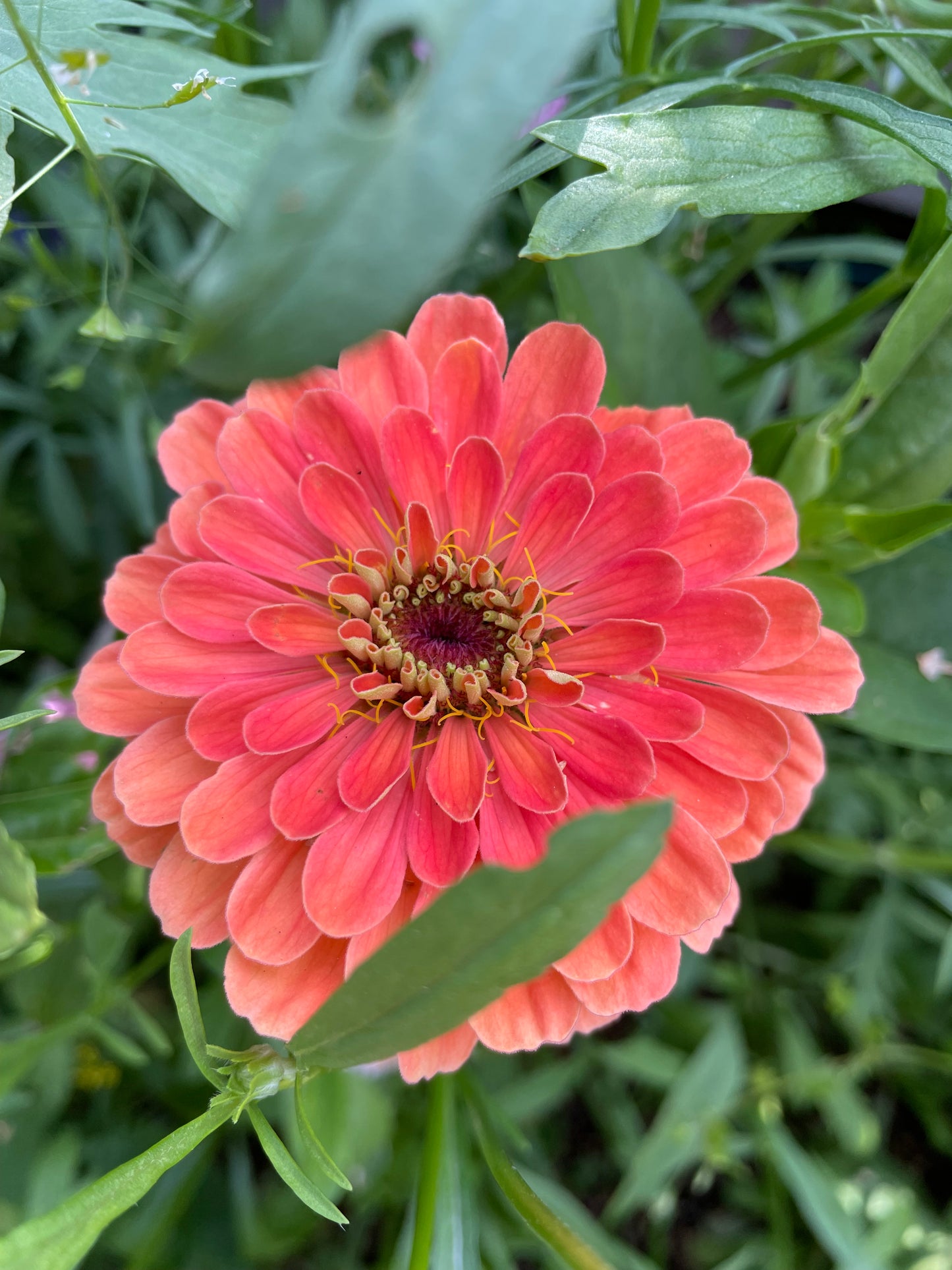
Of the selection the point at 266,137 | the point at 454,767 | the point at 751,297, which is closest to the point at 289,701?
the point at 454,767

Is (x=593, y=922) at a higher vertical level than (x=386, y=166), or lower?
lower

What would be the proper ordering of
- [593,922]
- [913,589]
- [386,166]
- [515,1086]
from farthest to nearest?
[515,1086]
[913,589]
[593,922]
[386,166]

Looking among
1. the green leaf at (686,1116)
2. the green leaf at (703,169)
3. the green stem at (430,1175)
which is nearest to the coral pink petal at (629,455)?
the green leaf at (703,169)

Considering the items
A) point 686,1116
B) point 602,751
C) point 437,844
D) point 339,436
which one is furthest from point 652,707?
point 686,1116

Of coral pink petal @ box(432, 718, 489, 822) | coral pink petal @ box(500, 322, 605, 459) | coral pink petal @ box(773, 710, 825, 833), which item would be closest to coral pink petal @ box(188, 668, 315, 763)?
coral pink petal @ box(432, 718, 489, 822)

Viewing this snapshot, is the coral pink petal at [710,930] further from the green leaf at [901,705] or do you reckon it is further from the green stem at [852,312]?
the green stem at [852,312]

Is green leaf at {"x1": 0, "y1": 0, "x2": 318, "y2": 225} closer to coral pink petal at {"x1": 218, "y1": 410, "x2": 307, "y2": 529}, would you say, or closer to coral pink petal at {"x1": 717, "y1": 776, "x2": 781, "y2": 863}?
coral pink petal at {"x1": 218, "y1": 410, "x2": 307, "y2": 529}

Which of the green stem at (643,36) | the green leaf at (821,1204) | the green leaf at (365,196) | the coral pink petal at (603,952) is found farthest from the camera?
the green leaf at (821,1204)

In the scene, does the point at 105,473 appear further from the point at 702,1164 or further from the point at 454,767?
the point at 702,1164
